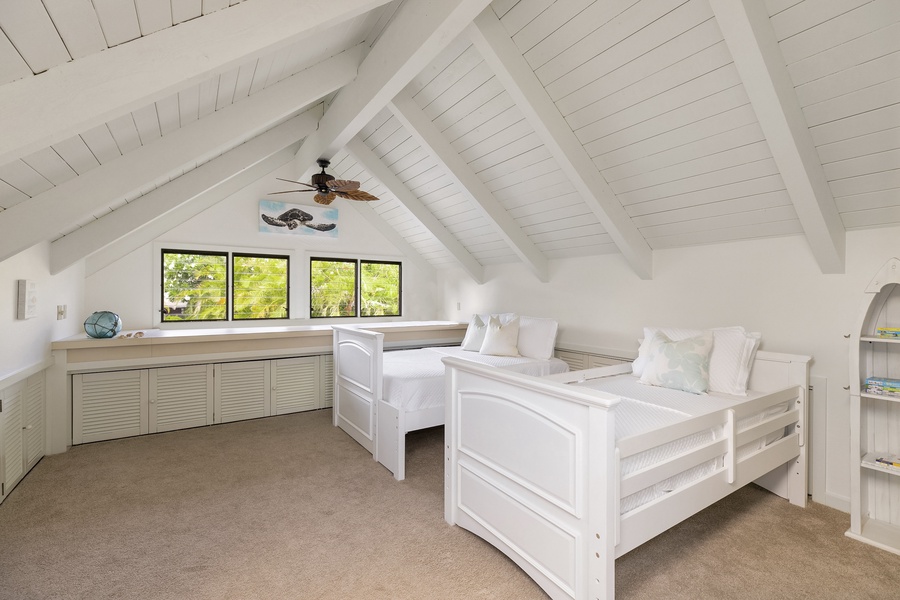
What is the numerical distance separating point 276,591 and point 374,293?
161 inches

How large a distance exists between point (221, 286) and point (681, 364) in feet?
14.4

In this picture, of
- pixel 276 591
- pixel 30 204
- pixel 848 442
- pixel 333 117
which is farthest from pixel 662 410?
pixel 30 204

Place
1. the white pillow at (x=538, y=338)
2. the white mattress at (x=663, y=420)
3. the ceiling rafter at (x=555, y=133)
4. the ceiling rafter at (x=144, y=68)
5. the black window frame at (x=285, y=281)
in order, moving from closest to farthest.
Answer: the ceiling rafter at (x=144, y=68)
the white mattress at (x=663, y=420)
the ceiling rafter at (x=555, y=133)
the white pillow at (x=538, y=338)
the black window frame at (x=285, y=281)

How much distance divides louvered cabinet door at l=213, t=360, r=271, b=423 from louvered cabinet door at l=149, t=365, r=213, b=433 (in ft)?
0.25

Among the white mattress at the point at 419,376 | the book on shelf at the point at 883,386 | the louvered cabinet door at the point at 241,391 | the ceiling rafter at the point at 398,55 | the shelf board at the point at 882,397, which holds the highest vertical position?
the ceiling rafter at the point at 398,55

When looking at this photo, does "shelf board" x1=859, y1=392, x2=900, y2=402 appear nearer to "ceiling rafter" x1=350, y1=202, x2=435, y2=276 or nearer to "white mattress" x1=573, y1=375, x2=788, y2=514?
"white mattress" x1=573, y1=375, x2=788, y2=514

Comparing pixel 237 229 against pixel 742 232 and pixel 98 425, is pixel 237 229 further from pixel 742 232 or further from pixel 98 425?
pixel 742 232

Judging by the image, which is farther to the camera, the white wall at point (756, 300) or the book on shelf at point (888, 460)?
the white wall at point (756, 300)

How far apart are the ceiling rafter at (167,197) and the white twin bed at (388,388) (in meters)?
1.59

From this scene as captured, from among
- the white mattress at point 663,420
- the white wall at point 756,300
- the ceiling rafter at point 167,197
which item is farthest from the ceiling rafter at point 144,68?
the white wall at point 756,300

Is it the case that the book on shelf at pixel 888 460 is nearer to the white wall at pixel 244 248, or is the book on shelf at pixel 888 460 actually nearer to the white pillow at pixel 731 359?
the white pillow at pixel 731 359

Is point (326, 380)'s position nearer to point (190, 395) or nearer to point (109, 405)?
point (190, 395)

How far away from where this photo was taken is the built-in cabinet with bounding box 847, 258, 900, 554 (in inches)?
84.8

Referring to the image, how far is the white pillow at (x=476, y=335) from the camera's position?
4.29 metres
